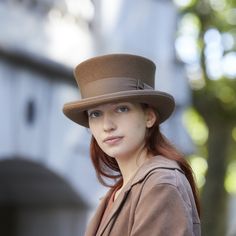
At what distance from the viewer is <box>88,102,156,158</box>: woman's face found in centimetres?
301

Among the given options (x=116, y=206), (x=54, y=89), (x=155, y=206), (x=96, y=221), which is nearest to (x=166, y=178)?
(x=155, y=206)

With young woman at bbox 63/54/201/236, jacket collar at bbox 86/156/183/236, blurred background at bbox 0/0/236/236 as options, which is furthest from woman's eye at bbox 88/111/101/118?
blurred background at bbox 0/0/236/236

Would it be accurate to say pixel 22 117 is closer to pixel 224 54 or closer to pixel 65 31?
pixel 65 31

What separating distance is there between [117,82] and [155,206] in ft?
1.74

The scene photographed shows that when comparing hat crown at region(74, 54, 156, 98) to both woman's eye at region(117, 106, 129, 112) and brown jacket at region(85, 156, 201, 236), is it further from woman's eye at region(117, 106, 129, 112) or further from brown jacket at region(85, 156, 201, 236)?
brown jacket at region(85, 156, 201, 236)

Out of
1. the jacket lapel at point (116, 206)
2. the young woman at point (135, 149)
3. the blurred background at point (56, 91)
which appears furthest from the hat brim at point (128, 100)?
the blurred background at point (56, 91)

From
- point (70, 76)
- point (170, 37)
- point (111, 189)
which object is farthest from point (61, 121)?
point (111, 189)

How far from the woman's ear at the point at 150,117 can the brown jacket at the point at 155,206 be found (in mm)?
142

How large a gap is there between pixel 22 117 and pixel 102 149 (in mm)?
5037

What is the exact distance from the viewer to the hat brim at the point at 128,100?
295cm

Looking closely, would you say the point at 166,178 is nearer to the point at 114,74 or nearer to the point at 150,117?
the point at 150,117

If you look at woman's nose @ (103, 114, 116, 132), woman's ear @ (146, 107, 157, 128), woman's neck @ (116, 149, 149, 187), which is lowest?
woman's neck @ (116, 149, 149, 187)

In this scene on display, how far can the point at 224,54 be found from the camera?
15656 mm

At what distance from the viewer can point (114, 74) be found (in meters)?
3.08
